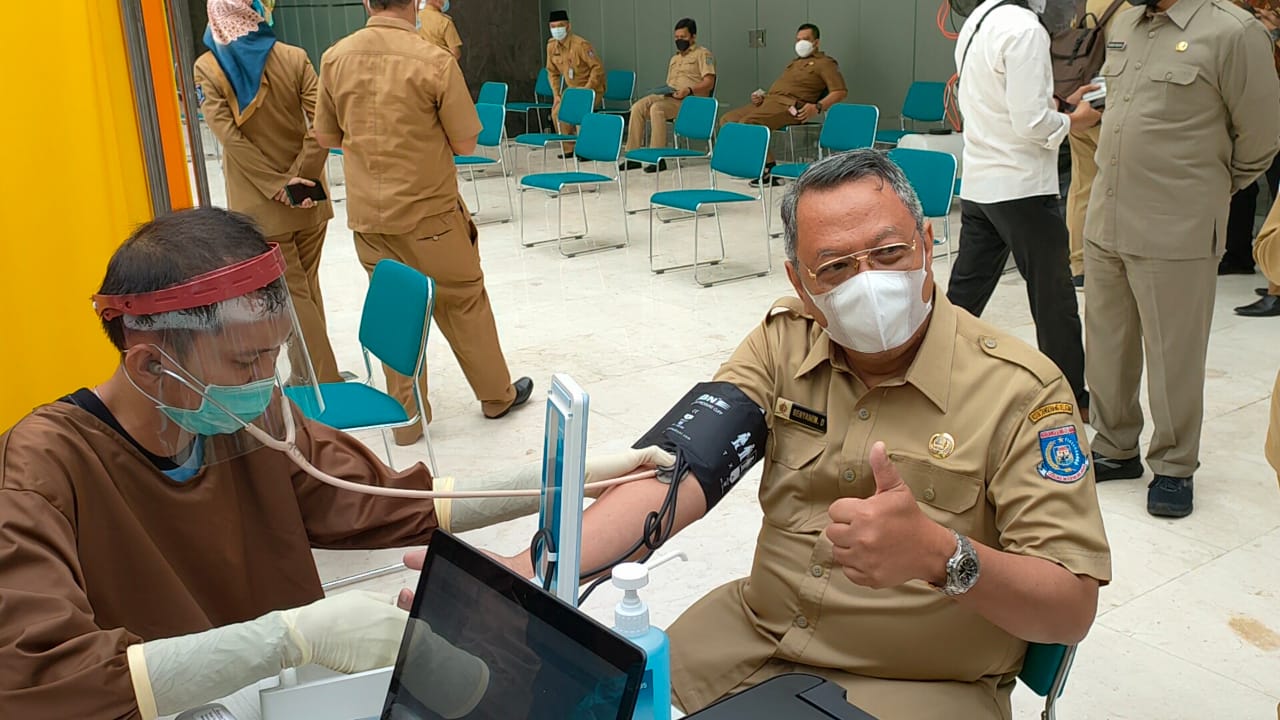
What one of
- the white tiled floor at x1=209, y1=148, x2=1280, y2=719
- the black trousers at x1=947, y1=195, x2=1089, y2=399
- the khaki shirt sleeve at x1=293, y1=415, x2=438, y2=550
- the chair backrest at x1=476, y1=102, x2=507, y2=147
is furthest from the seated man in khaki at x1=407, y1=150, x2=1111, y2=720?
the chair backrest at x1=476, y1=102, x2=507, y2=147

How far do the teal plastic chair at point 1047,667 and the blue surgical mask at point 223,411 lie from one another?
3.45 ft

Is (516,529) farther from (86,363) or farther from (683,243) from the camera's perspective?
(683,243)

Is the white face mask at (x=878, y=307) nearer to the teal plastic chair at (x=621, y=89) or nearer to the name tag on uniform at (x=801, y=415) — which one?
the name tag on uniform at (x=801, y=415)

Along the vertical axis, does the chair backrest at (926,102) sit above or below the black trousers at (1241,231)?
above

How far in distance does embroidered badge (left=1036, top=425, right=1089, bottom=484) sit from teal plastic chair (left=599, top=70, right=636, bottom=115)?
31.7ft

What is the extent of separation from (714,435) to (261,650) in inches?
25.2

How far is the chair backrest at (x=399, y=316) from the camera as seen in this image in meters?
2.91

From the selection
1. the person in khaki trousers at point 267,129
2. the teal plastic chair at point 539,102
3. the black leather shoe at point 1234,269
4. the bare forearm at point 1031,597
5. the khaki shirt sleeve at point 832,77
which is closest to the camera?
the bare forearm at point 1031,597

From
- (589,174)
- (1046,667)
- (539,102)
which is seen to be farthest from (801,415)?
(539,102)

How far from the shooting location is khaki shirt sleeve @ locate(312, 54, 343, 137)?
372 centimetres

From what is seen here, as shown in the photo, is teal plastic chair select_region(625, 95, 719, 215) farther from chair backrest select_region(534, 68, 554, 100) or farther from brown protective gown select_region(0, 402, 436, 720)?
brown protective gown select_region(0, 402, 436, 720)

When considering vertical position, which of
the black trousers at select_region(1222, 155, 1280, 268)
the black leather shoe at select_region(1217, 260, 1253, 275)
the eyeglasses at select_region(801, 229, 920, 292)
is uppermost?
the eyeglasses at select_region(801, 229, 920, 292)

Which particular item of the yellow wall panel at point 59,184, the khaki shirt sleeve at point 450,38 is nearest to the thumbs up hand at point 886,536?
the yellow wall panel at point 59,184

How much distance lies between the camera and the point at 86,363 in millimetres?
2434
